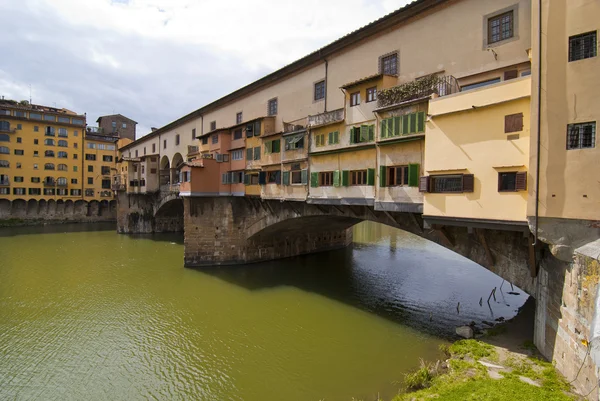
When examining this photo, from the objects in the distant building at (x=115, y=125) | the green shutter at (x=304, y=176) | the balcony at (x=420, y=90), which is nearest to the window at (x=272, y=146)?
the green shutter at (x=304, y=176)

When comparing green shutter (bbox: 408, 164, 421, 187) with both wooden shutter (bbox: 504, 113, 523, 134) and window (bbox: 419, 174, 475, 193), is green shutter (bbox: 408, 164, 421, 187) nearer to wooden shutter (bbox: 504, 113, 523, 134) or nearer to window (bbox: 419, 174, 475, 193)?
window (bbox: 419, 174, 475, 193)

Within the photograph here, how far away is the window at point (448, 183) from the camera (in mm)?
11203

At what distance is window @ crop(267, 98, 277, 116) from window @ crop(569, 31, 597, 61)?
18425 millimetres

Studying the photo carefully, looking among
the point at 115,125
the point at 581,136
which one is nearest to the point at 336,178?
the point at 581,136

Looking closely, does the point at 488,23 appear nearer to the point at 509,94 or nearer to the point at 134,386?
the point at 509,94

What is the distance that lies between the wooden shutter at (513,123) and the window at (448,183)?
6.05 feet

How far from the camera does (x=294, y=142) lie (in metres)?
20.3

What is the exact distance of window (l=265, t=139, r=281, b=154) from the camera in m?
22.3

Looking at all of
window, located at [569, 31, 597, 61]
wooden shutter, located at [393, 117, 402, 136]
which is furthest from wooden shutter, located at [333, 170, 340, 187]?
window, located at [569, 31, 597, 61]

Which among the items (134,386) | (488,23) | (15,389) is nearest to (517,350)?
(488,23)

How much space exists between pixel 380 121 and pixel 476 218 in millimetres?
6066

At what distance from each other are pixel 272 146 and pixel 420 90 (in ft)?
38.2

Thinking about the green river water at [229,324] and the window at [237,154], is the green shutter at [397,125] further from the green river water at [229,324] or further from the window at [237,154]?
the window at [237,154]

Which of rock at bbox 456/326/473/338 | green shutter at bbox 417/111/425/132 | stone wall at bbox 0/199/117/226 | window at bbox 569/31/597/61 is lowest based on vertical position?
rock at bbox 456/326/473/338
